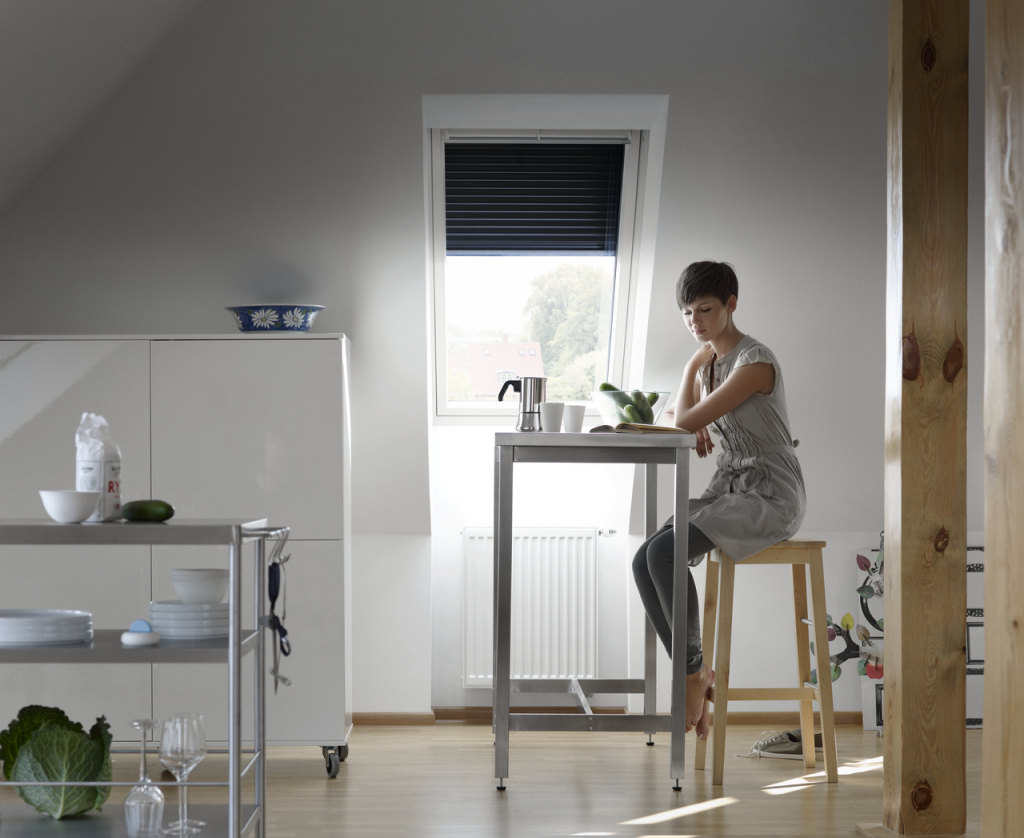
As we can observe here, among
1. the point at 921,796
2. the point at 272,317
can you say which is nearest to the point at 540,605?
the point at 272,317

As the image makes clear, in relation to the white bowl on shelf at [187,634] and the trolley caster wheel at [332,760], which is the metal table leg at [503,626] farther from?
the white bowl on shelf at [187,634]

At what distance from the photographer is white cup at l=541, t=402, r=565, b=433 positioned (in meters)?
3.02

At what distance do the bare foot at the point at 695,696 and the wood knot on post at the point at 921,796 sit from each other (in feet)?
2.23

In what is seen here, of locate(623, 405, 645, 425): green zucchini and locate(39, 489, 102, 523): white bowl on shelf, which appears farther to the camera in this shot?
locate(623, 405, 645, 425): green zucchini

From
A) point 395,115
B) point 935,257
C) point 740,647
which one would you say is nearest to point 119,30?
point 395,115

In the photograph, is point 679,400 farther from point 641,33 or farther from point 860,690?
point 860,690

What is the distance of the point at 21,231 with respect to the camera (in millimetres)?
3385

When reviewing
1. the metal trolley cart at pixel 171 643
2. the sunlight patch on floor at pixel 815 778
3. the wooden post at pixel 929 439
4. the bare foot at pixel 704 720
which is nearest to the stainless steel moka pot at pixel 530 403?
the bare foot at pixel 704 720

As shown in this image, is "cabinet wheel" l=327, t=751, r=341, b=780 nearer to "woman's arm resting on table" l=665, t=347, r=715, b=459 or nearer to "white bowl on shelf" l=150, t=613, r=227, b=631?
"white bowl on shelf" l=150, t=613, r=227, b=631

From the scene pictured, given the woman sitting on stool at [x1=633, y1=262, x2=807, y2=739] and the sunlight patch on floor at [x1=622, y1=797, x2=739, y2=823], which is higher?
the woman sitting on stool at [x1=633, y1=262, x2=807, y2=739]

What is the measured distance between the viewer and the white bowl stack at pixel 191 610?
2043 millimetres

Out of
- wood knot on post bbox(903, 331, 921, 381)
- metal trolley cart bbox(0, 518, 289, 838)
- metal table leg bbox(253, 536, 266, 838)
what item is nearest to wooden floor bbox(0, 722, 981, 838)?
metal table leg bbox(253, 536, 266, 838)

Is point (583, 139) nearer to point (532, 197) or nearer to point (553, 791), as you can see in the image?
point (532, 197)

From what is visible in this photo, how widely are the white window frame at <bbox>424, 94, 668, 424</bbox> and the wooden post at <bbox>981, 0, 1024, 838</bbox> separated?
5.14 feet
